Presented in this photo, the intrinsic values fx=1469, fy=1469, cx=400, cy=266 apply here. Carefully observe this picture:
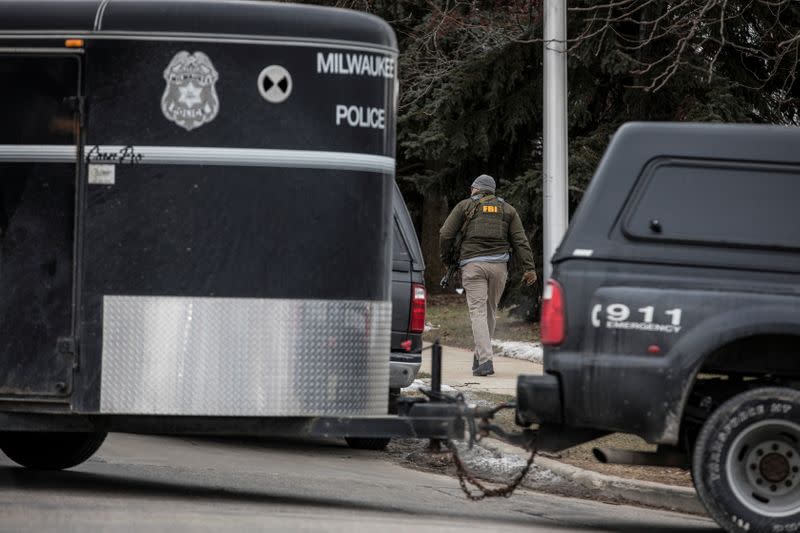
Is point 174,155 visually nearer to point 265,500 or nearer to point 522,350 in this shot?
point 265,500

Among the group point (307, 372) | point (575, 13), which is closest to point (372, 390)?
point (307, 372)

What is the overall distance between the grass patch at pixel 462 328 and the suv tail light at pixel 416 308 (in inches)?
251

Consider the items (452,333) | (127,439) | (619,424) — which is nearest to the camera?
(619,424)

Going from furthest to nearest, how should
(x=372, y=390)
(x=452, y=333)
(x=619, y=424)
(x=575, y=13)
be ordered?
1. (x=452, y=333)
2. (x=575, y=13)
3. (x=372, y=390)
4. (x=619, y=424)

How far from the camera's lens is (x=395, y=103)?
850 centimetres

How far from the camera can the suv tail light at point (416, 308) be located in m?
11.3

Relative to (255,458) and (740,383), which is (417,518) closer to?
(740,383)

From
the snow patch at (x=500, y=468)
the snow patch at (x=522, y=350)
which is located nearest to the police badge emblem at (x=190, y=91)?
the snow patch at (x=500, y=468)

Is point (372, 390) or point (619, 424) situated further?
point (372, 390)

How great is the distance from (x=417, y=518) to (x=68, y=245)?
2.48 m

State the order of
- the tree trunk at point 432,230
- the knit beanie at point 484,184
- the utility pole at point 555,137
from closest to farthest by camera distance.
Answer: the utility pole at point 555,137 < the knit beanie at point 484,184 < the tree trunk at point 432,230

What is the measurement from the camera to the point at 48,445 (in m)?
9.78

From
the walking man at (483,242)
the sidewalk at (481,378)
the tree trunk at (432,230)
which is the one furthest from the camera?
the tree trunk at (432,230)

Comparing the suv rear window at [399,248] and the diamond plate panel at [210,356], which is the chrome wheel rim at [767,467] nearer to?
the diamond plate panel at [210,356]
